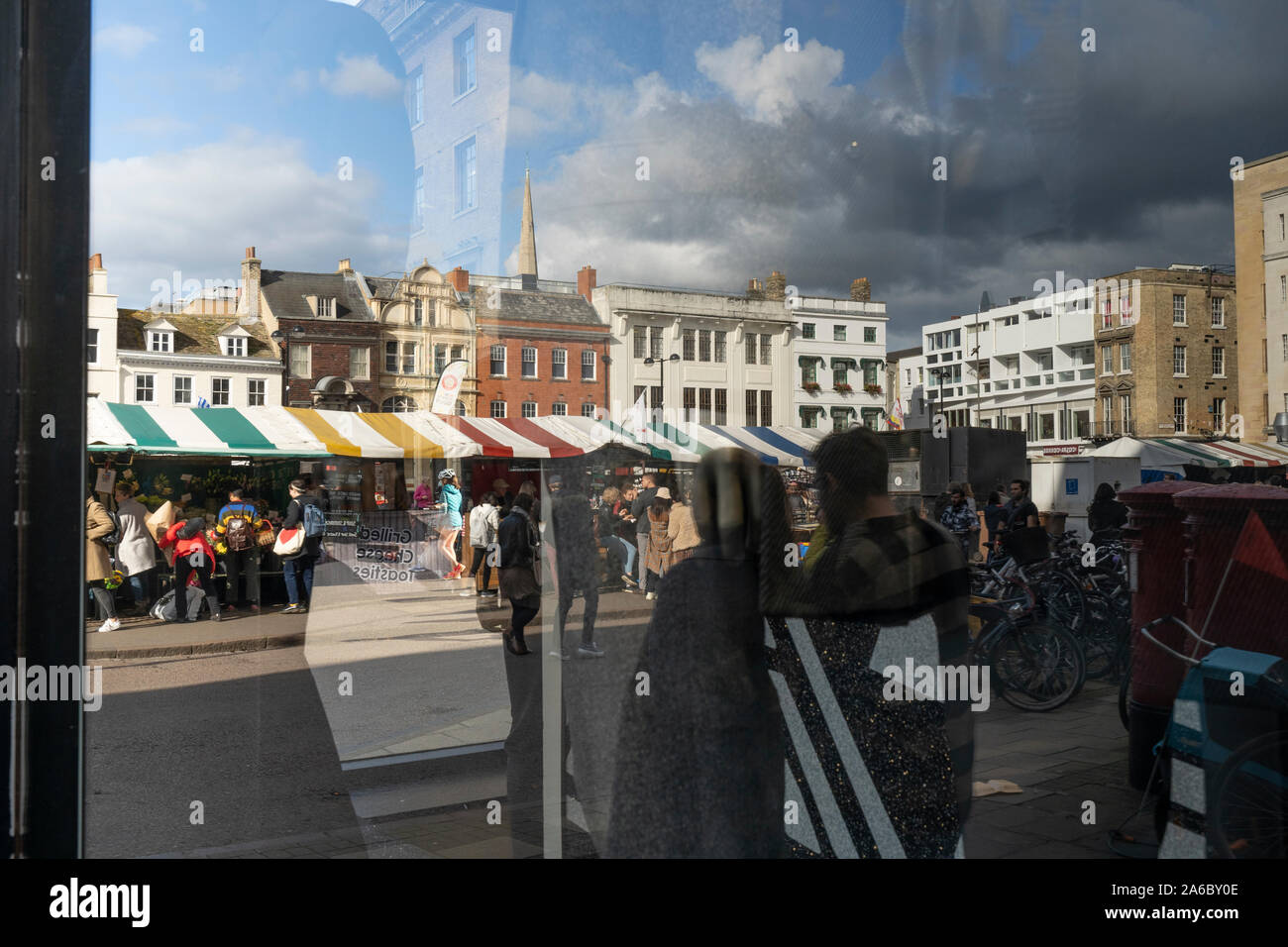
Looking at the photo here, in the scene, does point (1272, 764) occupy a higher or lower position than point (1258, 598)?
lower

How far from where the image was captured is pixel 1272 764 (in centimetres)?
196

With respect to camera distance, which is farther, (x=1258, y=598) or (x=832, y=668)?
(x=1258, y=598)

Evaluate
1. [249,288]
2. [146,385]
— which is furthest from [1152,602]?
[146,385]

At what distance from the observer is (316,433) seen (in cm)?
177

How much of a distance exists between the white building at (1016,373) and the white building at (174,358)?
114cm

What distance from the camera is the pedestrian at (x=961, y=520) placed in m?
1.87

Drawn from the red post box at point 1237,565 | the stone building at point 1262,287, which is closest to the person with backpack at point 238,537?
the stone building at point 1262,287

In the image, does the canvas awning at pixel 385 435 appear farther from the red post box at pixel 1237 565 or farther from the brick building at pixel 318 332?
the red post box at pixel 1237 565

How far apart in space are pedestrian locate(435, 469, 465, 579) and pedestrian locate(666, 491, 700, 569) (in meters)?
0.41

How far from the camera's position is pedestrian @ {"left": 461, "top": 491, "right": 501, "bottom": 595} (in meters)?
2.02

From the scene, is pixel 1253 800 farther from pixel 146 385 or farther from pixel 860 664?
pixel 146 385
